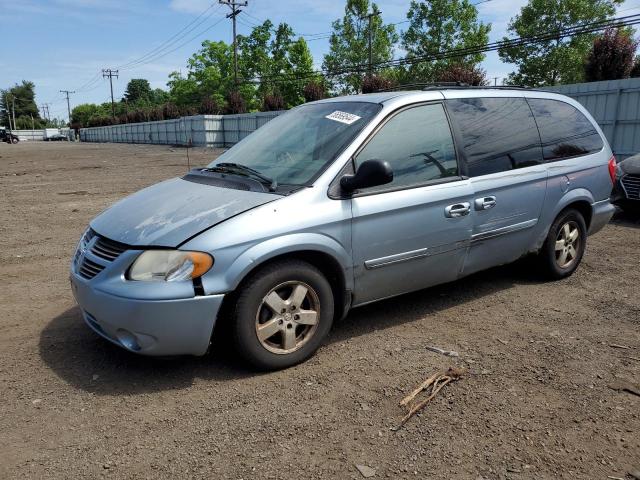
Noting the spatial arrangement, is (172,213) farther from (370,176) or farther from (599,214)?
(599,214)

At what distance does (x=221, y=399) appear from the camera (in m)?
3.03

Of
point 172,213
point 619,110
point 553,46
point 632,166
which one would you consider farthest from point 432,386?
point 553,46

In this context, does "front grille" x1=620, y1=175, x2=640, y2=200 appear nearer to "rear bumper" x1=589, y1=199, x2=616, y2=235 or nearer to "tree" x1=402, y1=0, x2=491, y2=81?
"rear bumper" x1=589, y1=199, x2=616, y2=235

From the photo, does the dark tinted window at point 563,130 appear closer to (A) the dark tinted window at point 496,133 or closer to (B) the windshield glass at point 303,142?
(A) the dark tinted window at point 496,133

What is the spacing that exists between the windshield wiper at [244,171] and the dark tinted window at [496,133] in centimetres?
162

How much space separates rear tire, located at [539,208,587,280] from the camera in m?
4.93

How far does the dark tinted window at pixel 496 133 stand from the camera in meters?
4.18

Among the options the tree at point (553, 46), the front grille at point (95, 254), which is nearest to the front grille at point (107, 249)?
the front grille at point (95, 254)

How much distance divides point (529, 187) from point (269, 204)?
246 centimetres

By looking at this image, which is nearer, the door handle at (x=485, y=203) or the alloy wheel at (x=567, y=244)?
the door handle at (x=485, y=203)

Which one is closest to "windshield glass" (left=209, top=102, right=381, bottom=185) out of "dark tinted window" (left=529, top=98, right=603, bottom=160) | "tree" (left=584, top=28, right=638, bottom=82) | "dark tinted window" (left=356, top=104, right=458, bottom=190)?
"dark tinted window" (left=356, top=104, right=458, bottom=190)

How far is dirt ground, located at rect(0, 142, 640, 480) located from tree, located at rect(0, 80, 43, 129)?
6334 inches

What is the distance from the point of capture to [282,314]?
129 inches

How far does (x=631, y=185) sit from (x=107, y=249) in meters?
7.97
